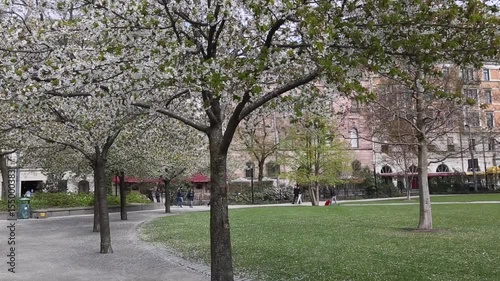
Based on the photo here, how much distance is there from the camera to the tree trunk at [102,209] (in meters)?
12.7

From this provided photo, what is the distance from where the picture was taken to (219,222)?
24.0 feet

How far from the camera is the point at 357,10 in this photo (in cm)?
579

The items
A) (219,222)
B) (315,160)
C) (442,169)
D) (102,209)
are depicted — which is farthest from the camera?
(442,169)

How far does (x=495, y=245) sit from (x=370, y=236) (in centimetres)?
354

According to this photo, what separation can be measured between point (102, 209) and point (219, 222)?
6.70 meters

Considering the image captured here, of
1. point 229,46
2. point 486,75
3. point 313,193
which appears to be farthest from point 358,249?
point 486,75

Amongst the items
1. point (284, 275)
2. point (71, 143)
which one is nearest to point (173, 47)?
point (284, 275)

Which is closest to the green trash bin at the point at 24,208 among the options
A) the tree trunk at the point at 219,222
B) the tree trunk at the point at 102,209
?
the tree trunk at the point at 102,209

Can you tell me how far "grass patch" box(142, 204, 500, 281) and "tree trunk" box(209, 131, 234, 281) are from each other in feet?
5.41

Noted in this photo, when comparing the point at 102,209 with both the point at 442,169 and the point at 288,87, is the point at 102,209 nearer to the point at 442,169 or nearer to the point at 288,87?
the point at 288,87

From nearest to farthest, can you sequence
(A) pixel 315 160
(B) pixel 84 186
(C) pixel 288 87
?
(C) pixel 288 87 < (A) pixel 315 160 < (B) pixel 84 186

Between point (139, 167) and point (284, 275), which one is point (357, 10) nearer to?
point (284, 275)

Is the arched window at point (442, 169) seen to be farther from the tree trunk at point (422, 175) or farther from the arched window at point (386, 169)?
the tree trunk at point (422, 175)

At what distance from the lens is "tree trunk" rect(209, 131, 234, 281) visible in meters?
7.23
